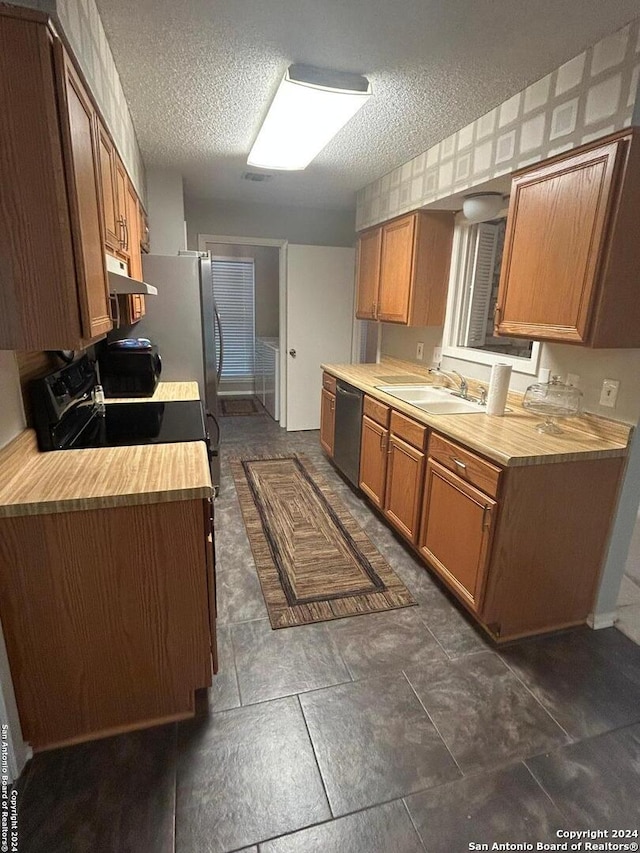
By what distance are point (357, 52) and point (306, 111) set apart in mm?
489

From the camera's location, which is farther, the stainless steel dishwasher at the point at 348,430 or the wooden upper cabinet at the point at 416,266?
the stainless steel dishwasher at the point at 348,430

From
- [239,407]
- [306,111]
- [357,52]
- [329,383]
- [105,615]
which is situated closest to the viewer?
[105,615]

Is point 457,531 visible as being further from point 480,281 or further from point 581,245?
point 480,281

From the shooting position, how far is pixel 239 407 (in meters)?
6.09

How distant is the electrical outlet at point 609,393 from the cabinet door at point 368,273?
2141mm

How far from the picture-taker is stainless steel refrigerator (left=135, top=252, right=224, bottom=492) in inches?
119

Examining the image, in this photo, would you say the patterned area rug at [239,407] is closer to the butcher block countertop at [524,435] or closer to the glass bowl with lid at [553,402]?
the butcher block countertop at [524,435]

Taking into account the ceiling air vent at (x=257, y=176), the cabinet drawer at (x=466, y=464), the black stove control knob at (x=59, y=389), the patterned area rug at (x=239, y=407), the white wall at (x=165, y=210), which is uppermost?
the ceiling air vent at (x=257, y=176)

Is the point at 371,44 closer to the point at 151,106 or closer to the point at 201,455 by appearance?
the point at 151,106

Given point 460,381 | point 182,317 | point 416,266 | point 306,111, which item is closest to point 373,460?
point 460,381

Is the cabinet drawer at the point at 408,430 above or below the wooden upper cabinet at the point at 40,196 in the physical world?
below

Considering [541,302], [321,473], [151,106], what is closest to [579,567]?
[541,302]

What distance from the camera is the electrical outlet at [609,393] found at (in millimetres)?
1944

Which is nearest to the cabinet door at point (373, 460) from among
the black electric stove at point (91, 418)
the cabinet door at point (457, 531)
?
the cabinet door at point (457, 531)
